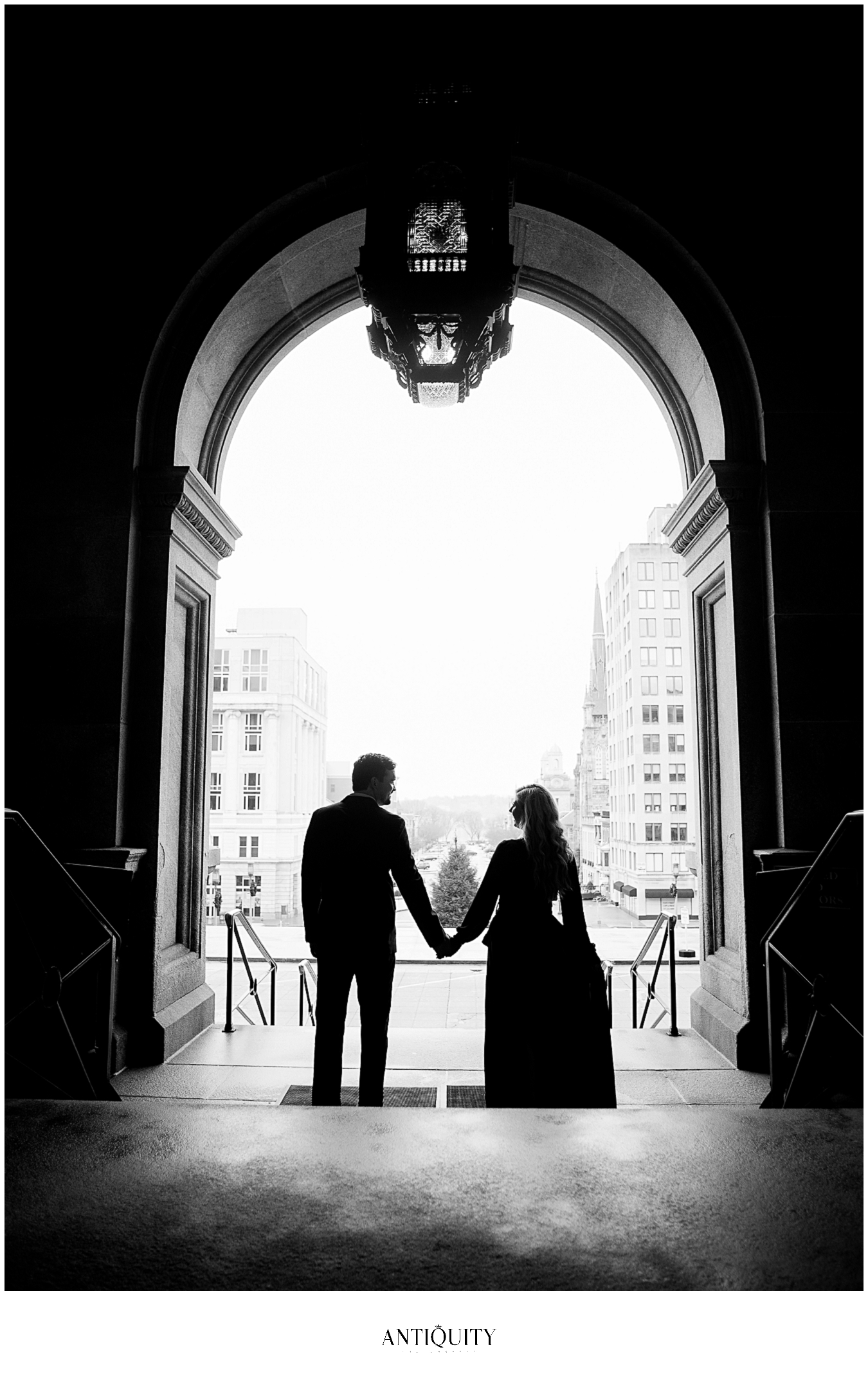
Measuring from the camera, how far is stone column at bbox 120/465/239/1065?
15.6ft

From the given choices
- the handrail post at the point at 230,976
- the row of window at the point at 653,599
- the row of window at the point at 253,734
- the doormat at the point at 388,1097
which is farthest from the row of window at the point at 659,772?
the doormat at the point at 388,1097

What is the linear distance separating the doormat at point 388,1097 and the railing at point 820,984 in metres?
1.57

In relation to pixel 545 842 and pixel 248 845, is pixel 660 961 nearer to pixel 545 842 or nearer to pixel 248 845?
pixel 545 842

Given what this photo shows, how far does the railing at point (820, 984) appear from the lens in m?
3.51

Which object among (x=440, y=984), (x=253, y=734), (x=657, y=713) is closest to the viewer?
(x=440, y=984)

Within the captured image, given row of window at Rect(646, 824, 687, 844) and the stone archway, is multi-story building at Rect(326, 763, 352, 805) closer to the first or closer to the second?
the stone archway

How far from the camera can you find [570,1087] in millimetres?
3492

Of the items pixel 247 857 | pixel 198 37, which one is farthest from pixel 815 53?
pixel 247 857

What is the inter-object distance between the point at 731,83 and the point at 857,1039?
17.5ft

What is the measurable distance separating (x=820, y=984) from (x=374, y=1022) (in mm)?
1849

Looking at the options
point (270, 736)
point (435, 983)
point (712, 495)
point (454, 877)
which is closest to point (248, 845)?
point (270, 736)

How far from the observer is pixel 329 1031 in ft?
12.5

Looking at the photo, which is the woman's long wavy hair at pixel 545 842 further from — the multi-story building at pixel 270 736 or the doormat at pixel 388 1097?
the multi-story building at pixel 270 736

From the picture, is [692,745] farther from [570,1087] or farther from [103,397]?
[103,397]
